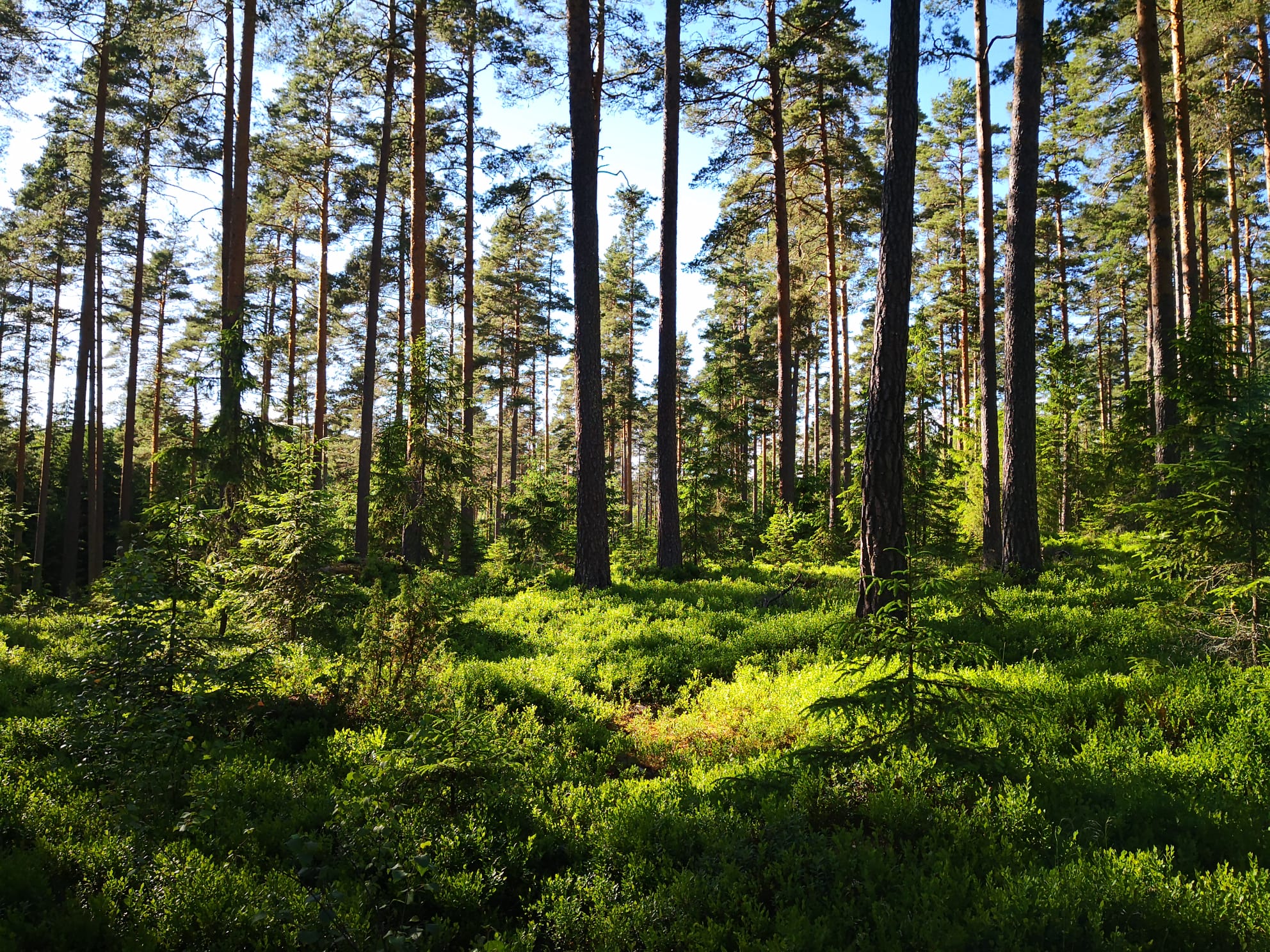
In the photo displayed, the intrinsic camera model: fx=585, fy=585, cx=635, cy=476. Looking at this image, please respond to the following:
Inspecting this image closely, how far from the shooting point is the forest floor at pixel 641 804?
10.5 feet

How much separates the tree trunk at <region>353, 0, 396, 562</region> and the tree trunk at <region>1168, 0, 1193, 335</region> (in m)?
18.8

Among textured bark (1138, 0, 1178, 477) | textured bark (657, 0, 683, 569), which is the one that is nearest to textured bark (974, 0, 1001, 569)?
textured bark (1138, 0, 1178, 477)

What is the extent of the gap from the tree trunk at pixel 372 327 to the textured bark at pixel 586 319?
230 inches

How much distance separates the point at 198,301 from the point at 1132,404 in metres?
35.7

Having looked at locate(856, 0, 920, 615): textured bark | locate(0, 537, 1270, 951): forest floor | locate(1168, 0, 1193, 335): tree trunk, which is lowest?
locate(0, 537, 1270, 951): forest floor

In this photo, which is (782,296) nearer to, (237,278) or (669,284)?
(669,284)

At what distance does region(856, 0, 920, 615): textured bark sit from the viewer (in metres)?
6.50

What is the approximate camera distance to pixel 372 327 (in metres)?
15.1

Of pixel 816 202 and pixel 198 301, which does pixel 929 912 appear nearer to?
pixel 816 202

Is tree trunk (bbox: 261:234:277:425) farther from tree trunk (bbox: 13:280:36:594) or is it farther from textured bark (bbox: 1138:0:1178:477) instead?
textured bark (bbox: 1138:0:1178:477)

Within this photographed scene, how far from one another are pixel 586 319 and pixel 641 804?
8849 mm

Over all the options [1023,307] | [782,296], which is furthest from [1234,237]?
[1023,307]

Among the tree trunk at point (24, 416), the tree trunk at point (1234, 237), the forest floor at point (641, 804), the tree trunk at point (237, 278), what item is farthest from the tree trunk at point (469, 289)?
the tree trunk at point (24, 416)

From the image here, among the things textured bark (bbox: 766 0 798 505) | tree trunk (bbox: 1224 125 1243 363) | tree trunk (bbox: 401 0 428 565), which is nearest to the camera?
tree trunk (bbox: 1224 125 1243 363)
